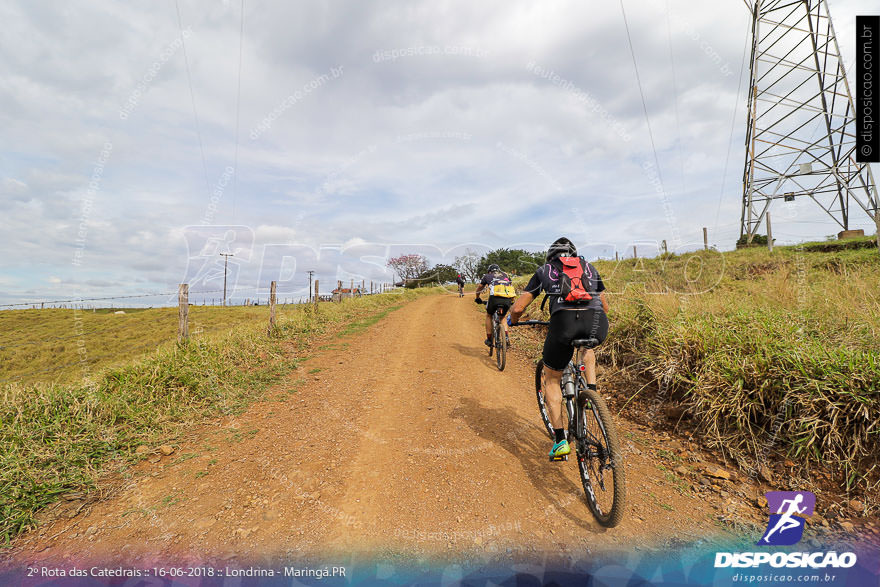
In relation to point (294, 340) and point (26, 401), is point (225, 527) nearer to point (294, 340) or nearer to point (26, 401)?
point (26, 401)

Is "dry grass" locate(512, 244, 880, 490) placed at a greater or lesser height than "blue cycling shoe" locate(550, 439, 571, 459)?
greater

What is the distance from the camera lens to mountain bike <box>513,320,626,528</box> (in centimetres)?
250

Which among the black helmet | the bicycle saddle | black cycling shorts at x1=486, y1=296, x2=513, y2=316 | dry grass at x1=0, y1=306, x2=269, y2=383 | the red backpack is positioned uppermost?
the black helmet

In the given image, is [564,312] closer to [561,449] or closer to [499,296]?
[561,449]

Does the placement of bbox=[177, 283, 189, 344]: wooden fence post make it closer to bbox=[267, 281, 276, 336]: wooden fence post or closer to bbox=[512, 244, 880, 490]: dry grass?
bbox=[267, 281, 276, 336]: wooden fence post

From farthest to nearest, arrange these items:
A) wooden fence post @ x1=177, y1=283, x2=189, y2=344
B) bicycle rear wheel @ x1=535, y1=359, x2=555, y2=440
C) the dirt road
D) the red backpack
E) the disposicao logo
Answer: wooden fence post @ x1=177, y1=283, x2=189, y2=344 → bicycle rear wheel @ x1=535, y1=359, x2=555, y2=440 → the red backpack → the dirt road → the disposicao logo

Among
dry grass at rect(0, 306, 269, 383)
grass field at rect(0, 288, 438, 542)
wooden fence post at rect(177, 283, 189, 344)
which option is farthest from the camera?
dry grass at rect(0, 306, 269, 383)

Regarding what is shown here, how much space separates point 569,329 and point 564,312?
166 millimetres

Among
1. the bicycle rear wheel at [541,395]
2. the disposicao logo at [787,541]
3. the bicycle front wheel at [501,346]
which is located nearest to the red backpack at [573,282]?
the bicycle rear wheel at [541,395]

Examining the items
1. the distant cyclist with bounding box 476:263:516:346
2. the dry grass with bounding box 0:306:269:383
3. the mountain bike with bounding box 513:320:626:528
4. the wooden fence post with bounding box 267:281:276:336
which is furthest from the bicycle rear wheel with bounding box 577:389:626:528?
the dry grass with bounding box 0:306:269:383

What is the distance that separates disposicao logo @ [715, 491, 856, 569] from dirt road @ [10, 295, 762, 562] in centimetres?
21

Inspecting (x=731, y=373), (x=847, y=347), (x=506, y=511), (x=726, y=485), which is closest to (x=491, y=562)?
(x=506, y=511)

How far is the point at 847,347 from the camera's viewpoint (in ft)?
11.9

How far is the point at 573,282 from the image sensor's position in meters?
3.04
